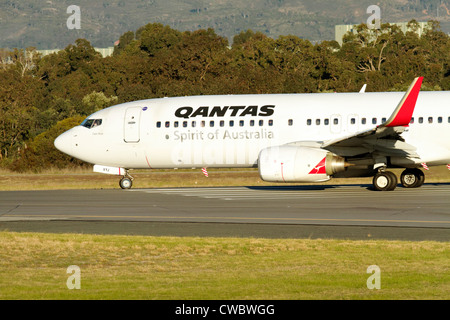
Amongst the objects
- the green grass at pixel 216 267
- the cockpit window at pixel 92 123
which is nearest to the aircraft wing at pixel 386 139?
the cockpit window at pixel 92 123

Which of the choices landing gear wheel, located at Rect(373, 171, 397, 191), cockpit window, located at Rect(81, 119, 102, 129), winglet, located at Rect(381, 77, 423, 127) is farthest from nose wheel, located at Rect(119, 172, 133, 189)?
winglet, located at Rect(381, 77, 423, 127)

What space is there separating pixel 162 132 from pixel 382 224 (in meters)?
12.8

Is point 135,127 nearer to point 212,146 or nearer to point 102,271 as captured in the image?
point 212,146

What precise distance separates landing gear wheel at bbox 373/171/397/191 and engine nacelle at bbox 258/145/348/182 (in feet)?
6.05

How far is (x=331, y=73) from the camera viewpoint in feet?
249

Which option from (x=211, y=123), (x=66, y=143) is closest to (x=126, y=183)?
(x=66, y=143)

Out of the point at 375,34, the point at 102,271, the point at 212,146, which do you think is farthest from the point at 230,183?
the point at 375,34

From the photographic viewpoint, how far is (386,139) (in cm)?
2536

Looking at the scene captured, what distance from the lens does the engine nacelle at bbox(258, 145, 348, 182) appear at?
80.7 feet

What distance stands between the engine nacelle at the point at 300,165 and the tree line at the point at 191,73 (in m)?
25.2

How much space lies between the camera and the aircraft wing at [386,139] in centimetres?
2369

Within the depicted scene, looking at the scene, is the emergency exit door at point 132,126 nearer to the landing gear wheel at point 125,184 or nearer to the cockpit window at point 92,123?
the cockpit window at point 92,123

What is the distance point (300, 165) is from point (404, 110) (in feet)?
12.6
